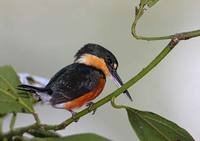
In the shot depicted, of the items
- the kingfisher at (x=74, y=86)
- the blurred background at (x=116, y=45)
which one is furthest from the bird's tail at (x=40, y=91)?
the blurred background at (x=116, y=45)

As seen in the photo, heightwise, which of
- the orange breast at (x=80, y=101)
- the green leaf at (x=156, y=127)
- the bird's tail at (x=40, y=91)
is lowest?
the green leaf at (x=156, y=127)

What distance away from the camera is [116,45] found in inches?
41.9

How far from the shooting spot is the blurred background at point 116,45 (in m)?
1.05

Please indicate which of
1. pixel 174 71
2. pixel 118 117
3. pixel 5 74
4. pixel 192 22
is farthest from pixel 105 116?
pixel 5 74

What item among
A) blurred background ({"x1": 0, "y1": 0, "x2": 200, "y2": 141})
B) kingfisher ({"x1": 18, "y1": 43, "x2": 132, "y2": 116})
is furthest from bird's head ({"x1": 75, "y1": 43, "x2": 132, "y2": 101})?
blurred background ({"x1": 0, "y1": 0, "x2": 200, "y2": 141})

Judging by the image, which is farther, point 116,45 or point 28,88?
point 116,45

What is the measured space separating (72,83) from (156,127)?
0.08 metres

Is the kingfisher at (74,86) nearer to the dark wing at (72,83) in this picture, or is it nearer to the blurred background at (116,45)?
the dark wing at (72,83)

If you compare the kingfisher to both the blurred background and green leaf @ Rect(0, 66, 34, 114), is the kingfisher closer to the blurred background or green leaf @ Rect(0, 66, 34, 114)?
green leaf @ Rect(0, 66, 34, 114)

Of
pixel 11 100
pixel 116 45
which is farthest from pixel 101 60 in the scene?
pixel 116 45

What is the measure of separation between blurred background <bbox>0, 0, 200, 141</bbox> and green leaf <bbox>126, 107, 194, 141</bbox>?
25.6 inches

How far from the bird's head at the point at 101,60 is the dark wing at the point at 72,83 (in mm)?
23

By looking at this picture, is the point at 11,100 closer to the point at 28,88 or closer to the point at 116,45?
the point at 28,88

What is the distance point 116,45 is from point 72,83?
0.68 m
